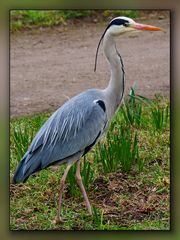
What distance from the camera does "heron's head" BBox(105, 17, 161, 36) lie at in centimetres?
362

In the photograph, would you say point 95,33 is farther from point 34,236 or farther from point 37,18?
point 34,236

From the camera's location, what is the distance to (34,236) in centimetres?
368

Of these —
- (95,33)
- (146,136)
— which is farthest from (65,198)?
(95,33)

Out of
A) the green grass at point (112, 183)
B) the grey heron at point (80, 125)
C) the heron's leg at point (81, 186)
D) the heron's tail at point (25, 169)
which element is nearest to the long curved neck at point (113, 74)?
the grey heron at point (80, 125)

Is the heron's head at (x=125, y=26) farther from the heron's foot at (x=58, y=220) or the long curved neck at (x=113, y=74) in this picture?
the heron's foot at (x=58, y=220)

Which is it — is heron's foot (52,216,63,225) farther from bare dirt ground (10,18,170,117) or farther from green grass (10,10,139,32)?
green grass (10,10,139,32)

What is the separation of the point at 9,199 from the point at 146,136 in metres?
0.63

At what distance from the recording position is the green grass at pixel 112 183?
12.0ft

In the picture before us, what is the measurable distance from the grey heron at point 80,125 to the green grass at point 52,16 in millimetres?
62

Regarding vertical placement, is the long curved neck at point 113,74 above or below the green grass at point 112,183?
above

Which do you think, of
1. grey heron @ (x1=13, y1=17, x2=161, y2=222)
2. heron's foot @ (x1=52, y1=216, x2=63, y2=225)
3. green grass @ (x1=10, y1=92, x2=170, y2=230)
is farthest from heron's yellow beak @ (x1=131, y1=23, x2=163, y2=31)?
heron's foot @ (x1=52, y1=216, x2=63, y2=225)

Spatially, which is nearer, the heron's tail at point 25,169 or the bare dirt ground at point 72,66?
the heron's tail at point 25,169

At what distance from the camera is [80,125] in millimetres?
3598

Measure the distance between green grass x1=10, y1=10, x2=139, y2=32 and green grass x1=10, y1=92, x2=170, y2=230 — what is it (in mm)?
362
